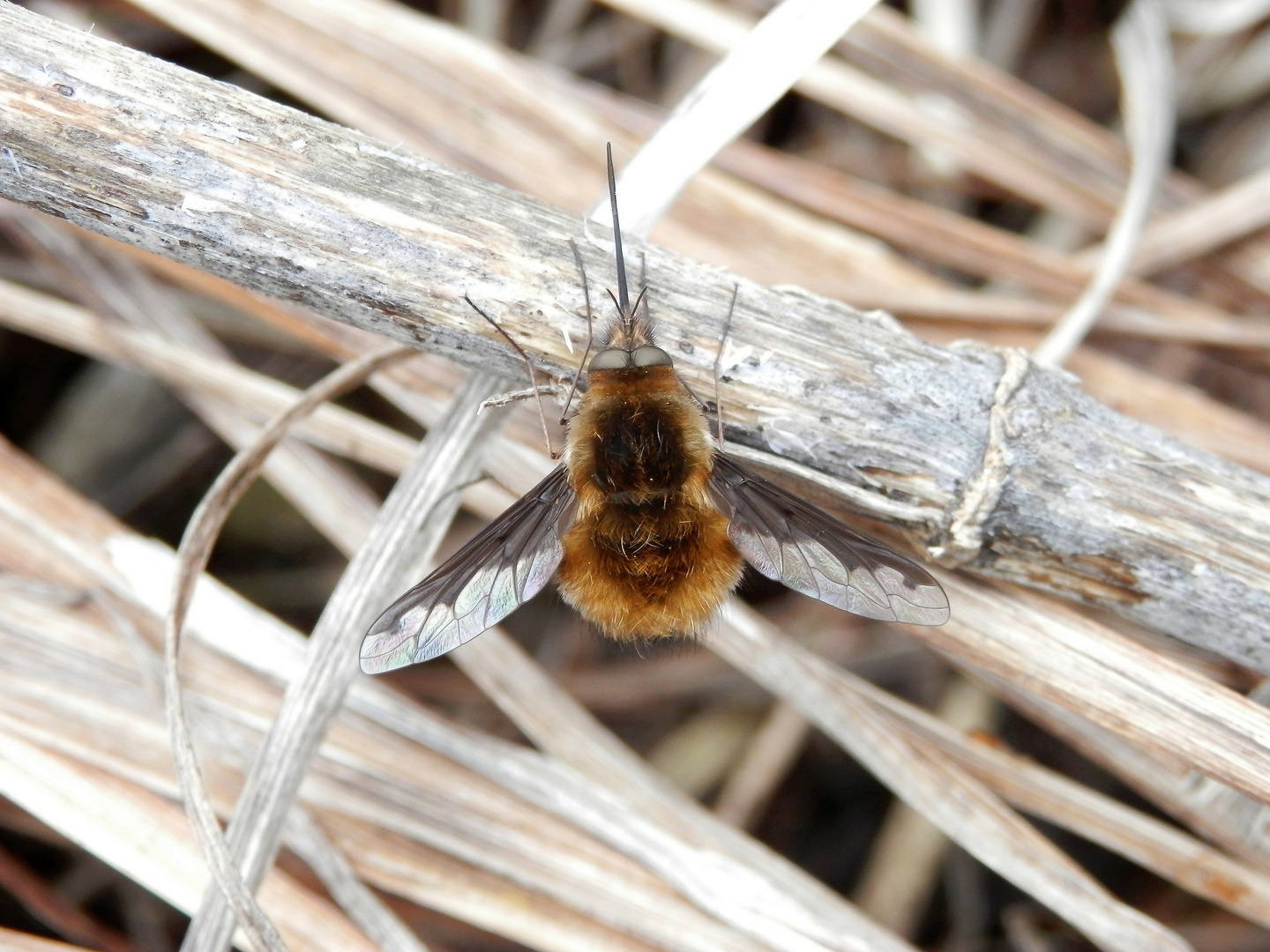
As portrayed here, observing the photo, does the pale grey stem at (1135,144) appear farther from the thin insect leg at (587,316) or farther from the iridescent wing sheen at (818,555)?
the thin insect leg at (587,316)

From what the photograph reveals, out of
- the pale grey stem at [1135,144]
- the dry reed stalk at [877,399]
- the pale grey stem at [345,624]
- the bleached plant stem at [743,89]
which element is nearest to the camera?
the dry reed stalk at [877,399]

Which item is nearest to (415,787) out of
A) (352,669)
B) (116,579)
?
(352,669)

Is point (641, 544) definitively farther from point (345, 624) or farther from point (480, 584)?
point (345, 624)

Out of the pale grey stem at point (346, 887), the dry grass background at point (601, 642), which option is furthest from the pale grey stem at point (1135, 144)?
the pale grey stem at point (346, 887)

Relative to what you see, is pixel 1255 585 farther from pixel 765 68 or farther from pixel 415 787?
pixel 415 787

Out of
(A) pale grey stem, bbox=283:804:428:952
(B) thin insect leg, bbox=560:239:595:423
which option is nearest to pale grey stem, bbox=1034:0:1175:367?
(B) thin insect leg, bbox=560:239:595:423

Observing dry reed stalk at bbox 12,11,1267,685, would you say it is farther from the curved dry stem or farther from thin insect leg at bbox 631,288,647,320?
the curved dry stem
